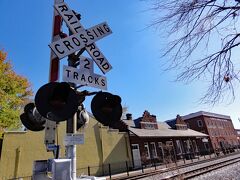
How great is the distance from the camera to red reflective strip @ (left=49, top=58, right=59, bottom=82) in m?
2.49

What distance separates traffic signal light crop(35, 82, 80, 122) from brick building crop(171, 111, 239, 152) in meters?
47.0

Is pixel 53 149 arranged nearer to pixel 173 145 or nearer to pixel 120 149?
pixel 120 149

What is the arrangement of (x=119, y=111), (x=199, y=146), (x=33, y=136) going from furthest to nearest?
(x=199, y=146)
(x=33, y=136)
(x=119, y=111)

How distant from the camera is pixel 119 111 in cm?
263

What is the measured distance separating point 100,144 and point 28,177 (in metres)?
8.38

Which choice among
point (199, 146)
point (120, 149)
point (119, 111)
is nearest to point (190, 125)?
point (199, 146)

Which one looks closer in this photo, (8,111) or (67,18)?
(67,18)

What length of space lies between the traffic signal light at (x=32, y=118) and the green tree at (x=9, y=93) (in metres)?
15.5

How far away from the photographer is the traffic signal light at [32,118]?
2.38m

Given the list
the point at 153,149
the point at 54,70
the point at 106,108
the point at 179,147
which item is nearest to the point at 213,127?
the point at 179,147

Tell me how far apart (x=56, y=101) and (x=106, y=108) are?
28.1 inches

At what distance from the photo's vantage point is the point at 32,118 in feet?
7.88

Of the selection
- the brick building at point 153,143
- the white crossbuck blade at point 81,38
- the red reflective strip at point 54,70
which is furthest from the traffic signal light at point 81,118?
the brick building at point 153,143

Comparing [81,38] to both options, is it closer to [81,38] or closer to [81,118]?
[81,38]
